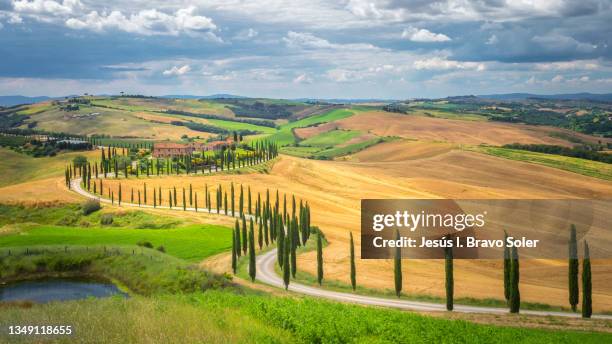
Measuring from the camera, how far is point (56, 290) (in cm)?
6169

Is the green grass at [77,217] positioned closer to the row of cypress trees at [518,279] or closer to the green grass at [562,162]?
the row of cypress trees at [518,279]

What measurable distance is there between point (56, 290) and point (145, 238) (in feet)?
77.0

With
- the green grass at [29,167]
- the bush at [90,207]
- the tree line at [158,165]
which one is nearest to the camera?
the bush at [90,207]

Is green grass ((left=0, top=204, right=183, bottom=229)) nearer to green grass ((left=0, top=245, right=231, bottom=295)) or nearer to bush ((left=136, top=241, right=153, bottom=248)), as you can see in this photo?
bush ((left=136, top=241, right=153, bottom=248))

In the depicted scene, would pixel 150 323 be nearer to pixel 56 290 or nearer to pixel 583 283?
pixel 56 290

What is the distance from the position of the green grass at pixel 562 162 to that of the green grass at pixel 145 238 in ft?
376

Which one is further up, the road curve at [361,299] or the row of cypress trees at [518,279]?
the row of cypress trees at [518,279]

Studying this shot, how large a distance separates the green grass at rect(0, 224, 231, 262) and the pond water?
1272 cm

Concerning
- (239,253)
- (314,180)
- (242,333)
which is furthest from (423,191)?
(242,333)

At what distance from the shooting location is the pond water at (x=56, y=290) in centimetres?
5885

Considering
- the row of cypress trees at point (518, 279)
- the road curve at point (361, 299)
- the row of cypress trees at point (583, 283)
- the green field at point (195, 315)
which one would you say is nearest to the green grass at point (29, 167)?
the green field at point (195, 315)

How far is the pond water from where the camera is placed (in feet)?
193

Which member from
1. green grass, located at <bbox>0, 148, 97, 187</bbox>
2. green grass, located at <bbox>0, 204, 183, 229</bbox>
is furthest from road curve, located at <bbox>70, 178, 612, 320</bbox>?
green grass, located at <bbox>0, 148, 97, 187</bbox>

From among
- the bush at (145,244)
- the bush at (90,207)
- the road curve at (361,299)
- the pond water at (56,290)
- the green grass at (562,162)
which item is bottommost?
the road curve at (361,299)
